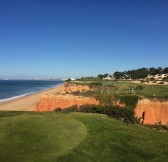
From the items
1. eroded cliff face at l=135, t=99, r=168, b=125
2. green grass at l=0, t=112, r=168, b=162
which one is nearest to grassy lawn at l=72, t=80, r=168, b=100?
eroded cliff face at l=135, t=99, r=168, b=125

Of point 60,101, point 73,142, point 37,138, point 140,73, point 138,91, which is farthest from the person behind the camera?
point 140,73

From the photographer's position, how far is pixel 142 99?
37.9 meters

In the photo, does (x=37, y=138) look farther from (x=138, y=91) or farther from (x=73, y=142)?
(x=138, y=91)

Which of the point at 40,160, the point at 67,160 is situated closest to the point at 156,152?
the point at 67,160

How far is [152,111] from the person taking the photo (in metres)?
37.2

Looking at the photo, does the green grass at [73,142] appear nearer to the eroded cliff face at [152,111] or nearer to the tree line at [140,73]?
the eroded cliff face at [152,111]

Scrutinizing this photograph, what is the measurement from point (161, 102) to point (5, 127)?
90.4 ft

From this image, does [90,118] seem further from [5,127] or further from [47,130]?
[5,127]

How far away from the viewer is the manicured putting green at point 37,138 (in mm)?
10750

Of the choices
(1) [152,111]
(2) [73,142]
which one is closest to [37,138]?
(2) [73,142]

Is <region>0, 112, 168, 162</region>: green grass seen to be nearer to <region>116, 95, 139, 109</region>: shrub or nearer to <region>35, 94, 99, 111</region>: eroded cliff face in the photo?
<region>116, 95, 139, 109</region>: shrub

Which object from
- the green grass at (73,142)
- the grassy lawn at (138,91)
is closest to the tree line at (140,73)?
the grassy lawn at (138,91)

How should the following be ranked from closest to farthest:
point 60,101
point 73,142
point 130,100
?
point 73,142 → point 130,100 → point 60,101

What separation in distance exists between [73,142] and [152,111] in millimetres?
26569
